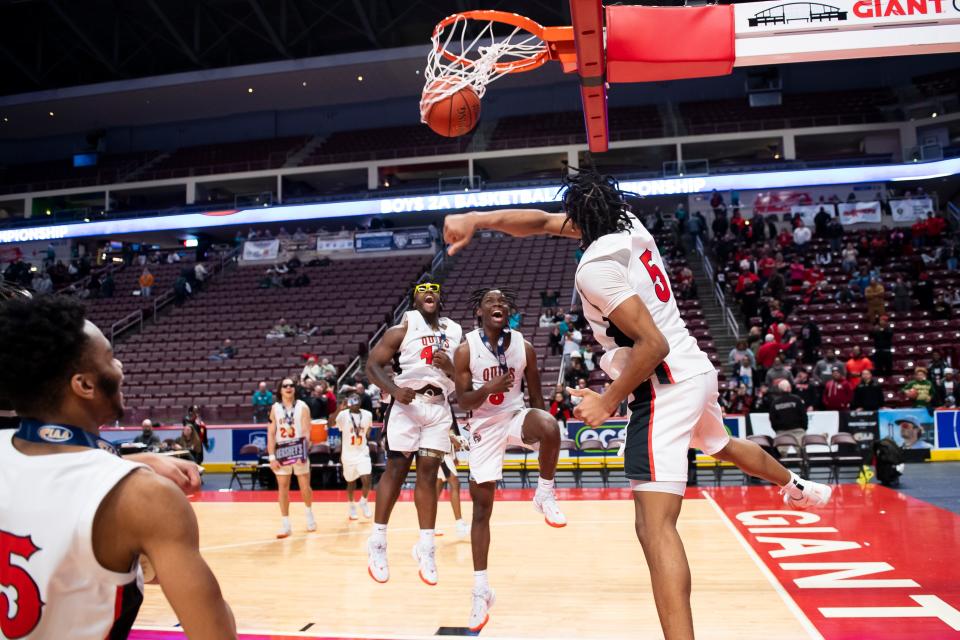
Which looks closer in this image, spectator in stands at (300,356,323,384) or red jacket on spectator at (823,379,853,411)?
red jacket on spectator at (823,379,853,411)

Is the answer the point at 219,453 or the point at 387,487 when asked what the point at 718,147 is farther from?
the point at 387,487

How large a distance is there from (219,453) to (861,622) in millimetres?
12633

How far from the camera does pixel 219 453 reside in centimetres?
1482

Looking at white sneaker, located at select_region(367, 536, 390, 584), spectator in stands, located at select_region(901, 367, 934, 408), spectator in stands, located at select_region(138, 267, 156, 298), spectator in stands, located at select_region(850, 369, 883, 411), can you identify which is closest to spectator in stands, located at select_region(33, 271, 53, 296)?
spectator in stands, located at select_region(138, 267, 156, 298)

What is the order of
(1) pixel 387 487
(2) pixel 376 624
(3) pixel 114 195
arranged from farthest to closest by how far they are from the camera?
1. (3) pixel 114 195
2. (1) pixel 387 487
3. (2) pixel 376 624

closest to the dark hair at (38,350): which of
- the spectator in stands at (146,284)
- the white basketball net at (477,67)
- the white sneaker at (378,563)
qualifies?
the white sneaker at (378,563)

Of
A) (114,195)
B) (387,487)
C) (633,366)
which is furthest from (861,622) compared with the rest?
(114,195)

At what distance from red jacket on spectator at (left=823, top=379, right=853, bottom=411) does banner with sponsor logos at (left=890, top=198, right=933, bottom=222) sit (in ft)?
37.2

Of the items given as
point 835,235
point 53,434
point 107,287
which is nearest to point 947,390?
point 835,235

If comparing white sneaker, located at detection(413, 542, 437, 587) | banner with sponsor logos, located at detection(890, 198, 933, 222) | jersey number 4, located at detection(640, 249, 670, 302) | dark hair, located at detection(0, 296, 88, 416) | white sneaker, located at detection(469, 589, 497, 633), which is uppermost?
banner with sponsor logos, located at detection(890, 198, 933, 222)

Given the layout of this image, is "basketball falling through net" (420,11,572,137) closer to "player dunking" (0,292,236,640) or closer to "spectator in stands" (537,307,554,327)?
"player dunking" (0,292,236,640)

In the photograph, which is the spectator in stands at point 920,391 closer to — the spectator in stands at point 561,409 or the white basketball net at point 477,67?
the spectator in stands at point 561,409

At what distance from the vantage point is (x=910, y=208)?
72.1 feet

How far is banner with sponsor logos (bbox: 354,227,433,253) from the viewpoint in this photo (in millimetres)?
25131
